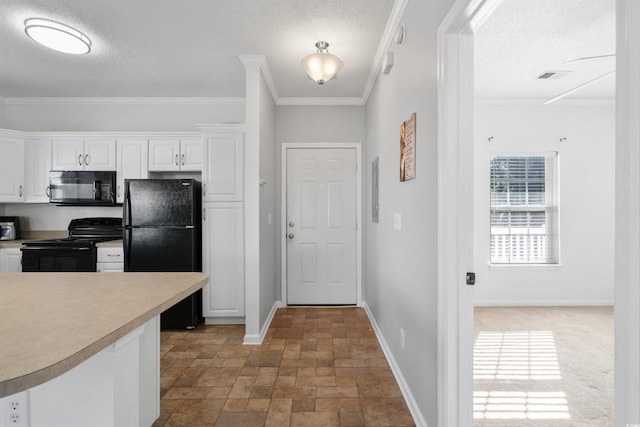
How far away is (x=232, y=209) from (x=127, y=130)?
6.21ft

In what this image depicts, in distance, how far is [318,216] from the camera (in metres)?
4.02

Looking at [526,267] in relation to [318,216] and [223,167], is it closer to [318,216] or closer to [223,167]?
[318,216]

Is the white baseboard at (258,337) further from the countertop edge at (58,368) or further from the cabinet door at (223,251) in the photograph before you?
the countertop edge at (58,368)

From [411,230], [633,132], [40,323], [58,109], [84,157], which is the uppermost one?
[58,109]

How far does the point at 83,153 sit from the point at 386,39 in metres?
3.47

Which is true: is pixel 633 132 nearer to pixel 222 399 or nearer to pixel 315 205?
pixel 222 399

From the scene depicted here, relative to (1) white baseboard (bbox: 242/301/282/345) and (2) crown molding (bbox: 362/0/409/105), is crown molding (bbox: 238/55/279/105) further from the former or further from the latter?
(1) white baseboard (bbox: 242/301/282/345)

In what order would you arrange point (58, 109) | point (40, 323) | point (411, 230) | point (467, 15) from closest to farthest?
point (40, 323) → point (467, 15) → point (411, 230) → point (58, 109)

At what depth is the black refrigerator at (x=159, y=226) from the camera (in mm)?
3186

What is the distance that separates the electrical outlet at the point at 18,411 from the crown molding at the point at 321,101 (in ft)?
11.7

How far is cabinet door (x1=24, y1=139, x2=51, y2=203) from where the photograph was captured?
3.62 m

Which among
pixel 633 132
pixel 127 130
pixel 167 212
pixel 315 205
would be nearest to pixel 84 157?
pixel 127 130

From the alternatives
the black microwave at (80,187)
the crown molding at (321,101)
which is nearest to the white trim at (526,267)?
the crown molding at (321,101)

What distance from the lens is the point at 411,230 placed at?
1942mm
